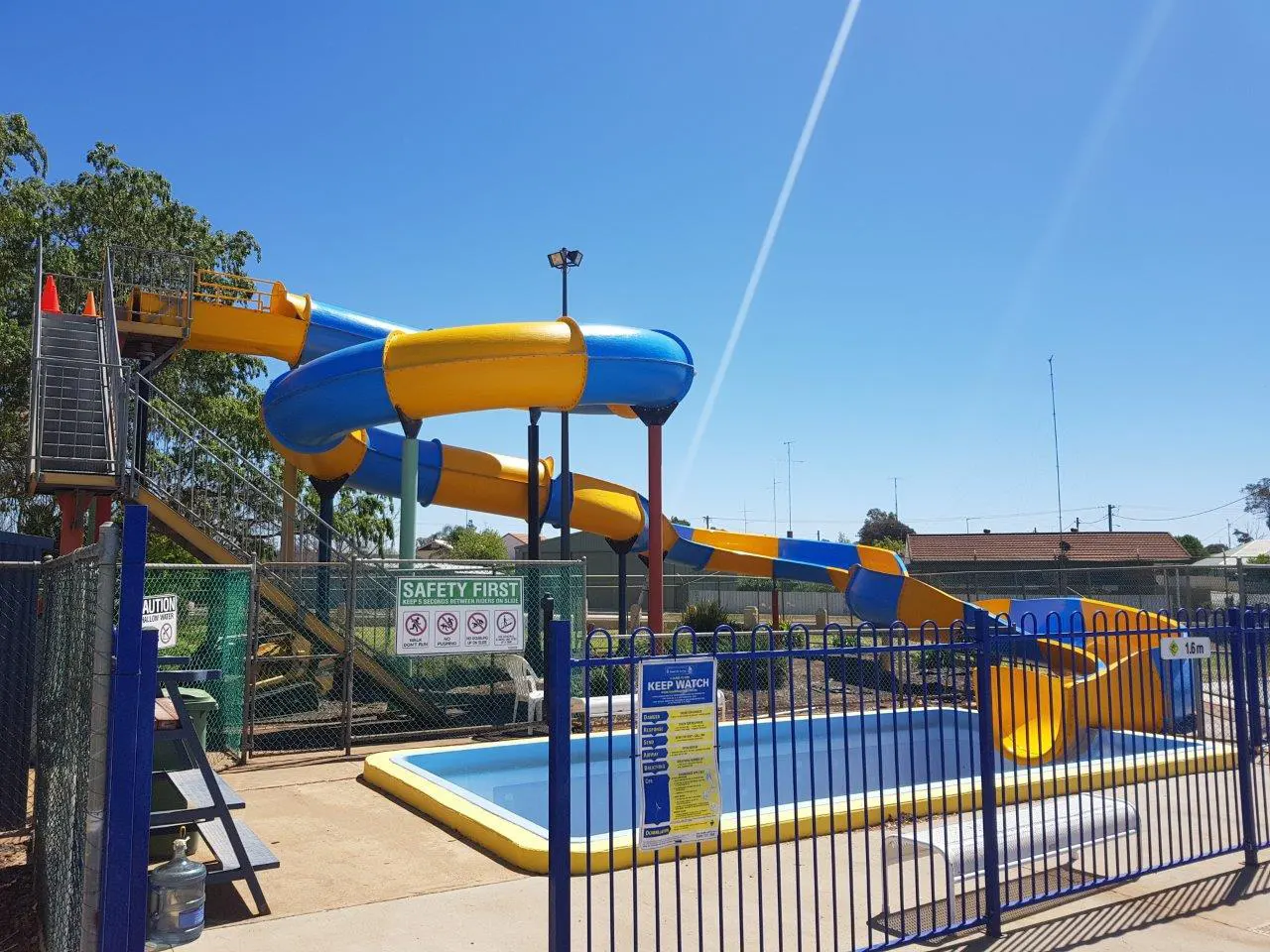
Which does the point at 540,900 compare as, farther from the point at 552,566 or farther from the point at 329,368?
the point at 329,368

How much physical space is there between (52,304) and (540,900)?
14.2m

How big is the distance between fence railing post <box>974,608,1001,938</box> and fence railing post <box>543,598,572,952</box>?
8.75 feet

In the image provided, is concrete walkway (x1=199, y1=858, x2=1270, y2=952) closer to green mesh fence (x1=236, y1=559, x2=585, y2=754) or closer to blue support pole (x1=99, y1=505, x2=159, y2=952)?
blue support pole (x1=99, y1=505, x2=159, y2=952)

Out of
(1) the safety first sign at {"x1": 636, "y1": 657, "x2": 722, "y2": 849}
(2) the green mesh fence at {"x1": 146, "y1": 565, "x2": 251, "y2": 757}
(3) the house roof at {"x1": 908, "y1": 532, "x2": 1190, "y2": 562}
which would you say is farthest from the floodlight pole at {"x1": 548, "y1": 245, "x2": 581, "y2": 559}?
(3) the house roof at {"x1": 908, "y1": 532, "x2": 1190, "y2": 562}

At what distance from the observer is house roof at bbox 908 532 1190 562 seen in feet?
158

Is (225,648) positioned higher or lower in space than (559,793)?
higher

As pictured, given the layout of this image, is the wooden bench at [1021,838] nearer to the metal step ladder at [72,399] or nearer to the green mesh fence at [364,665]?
the green mesh fence at [364,665]

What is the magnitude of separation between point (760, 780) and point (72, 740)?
6872mm

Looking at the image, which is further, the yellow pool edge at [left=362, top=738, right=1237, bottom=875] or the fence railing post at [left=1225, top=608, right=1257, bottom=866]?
the fence railing post at [left=1225, top=608, right=1257, bottom=866]

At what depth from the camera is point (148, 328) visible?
50.4 ft

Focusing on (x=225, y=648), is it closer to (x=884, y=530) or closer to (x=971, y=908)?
(x=971, y=908)

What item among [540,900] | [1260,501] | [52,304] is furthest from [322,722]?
[1260,501]

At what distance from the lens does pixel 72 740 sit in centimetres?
446

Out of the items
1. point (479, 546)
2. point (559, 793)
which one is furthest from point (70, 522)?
point (479, 546)
